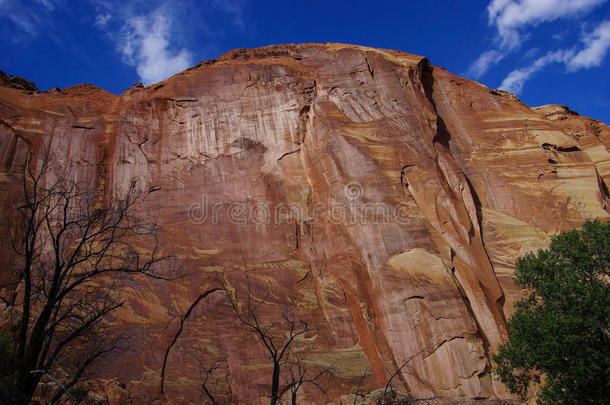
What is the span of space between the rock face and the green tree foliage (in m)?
1.68

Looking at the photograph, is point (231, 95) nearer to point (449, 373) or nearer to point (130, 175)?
point (130, 175)

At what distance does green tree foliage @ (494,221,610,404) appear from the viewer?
45.3 ft

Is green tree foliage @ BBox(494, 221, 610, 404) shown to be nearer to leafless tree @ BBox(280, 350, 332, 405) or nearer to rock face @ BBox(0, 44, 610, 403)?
rock face @ BBox(0, 44, 610, 403)

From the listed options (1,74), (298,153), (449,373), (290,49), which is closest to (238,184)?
(298,153)

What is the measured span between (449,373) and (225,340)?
931 cm

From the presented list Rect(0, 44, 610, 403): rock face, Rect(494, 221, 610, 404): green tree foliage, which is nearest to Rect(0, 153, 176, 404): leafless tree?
Rect(0, 44, 610, 403): rock face

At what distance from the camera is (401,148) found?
21.9 metres

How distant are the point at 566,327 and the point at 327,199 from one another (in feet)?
37.3

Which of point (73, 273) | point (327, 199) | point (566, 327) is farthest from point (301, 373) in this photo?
point (73, 273)

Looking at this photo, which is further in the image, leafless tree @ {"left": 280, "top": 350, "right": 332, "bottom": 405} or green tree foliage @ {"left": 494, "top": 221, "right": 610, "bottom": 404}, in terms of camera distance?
leafless tree @ {"left": 280, "top": 350, "right": 332, "bottom": 405}

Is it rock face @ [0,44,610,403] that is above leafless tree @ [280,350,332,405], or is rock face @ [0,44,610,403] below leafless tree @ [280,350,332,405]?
above

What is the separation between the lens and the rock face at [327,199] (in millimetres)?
17375

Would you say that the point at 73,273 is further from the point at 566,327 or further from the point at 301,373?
the point at 566,327

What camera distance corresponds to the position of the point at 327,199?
21188mm
